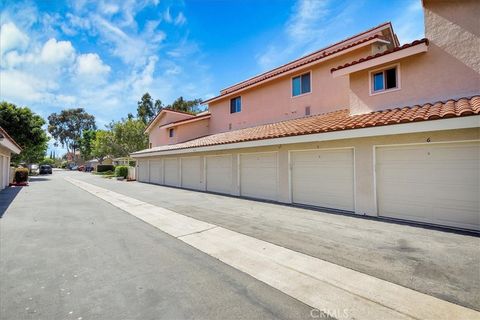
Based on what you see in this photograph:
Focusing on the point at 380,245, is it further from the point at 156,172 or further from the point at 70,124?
the point at 70,124

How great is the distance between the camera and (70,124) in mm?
75562

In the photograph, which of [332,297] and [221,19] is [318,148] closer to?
[332,297]

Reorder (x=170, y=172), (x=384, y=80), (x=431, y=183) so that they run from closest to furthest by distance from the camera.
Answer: (x=431, y=183) < (x=384, y=80) < (x=170, y=172)

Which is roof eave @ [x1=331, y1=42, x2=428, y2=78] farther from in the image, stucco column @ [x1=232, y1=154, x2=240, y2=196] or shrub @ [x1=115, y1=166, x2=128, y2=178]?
shrub @ [x1=115, y1=166, x2=128, y2=178]

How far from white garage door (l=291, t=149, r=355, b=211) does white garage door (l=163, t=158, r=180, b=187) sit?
38.5 feet

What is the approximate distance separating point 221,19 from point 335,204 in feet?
34.4

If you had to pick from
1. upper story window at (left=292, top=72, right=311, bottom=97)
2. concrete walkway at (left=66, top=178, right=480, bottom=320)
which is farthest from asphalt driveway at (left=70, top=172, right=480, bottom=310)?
upper story window at (left=292, top=72, right=311, bottom=97)

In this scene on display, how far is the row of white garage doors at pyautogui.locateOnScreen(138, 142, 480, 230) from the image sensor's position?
22.1ft

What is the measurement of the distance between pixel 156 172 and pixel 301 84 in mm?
15632

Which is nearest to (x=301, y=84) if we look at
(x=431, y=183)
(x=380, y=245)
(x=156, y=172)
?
(x=431, y=183)

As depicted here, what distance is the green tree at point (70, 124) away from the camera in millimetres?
73875

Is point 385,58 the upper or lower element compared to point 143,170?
upper

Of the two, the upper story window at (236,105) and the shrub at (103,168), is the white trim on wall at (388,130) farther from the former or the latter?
the shrub at (103,168)

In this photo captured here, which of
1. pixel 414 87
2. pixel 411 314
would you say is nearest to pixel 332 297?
pixel 411 314
